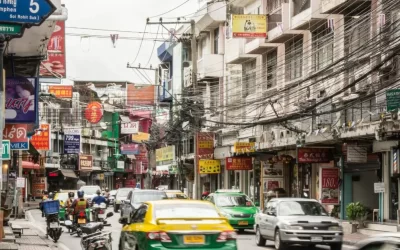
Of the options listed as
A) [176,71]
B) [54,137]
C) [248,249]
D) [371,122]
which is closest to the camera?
[248,249]

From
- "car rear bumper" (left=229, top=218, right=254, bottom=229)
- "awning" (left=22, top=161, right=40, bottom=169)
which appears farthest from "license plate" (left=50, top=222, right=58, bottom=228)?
"awning" (left=22, top=161, right=40, bottom=169)

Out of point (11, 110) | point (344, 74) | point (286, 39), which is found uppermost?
point (286, 39)

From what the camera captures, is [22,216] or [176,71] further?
[176,71]

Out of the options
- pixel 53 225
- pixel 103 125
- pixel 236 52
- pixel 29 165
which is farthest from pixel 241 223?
pixel 103 125

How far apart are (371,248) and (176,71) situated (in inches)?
2321

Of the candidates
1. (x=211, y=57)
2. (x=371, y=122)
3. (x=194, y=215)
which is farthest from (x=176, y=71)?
(x=194, y=215)

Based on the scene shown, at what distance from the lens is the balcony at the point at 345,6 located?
29469mm

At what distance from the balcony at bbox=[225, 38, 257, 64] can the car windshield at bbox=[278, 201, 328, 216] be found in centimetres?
2132

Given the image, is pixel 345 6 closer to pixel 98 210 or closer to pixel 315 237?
pixel 315 237

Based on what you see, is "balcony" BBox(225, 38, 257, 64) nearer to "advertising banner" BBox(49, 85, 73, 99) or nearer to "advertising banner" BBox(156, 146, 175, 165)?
"advertising banner" BBox(49, 85, 73, 99)

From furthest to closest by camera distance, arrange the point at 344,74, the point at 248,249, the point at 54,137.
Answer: the point at 54,137
the point at 344,74
the point at 248,249

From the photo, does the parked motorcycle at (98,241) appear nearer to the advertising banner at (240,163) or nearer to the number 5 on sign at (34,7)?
the number 5 on sign at (34,7)

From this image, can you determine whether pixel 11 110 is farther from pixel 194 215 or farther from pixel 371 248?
pixel 371 248

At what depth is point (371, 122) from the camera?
26688 millimetres
